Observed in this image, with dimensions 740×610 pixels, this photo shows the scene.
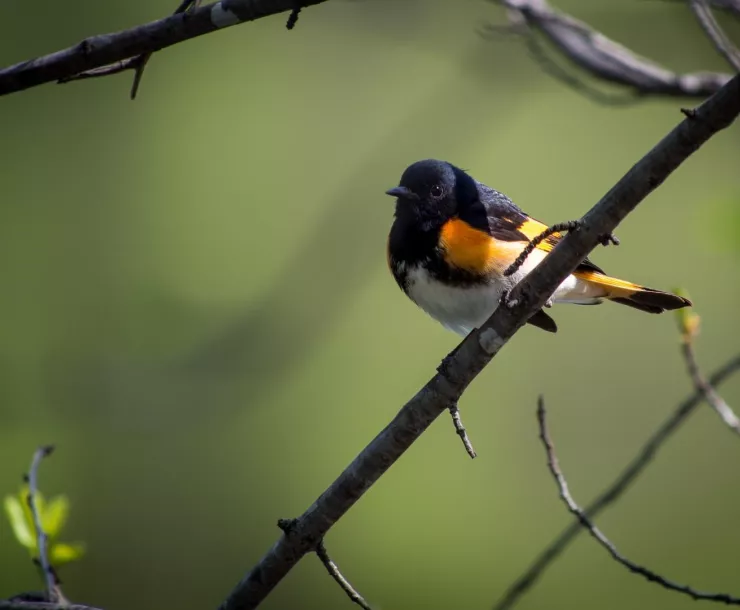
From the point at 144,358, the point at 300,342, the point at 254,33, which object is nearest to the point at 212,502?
the point at 144,358

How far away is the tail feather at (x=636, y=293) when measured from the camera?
3.08 metres

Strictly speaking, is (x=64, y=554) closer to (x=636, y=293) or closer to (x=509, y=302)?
(x=509, y=302)

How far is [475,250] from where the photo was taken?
2.86 meters

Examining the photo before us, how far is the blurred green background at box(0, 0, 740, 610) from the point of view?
19.0ft

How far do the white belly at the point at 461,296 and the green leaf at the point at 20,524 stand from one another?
53.0 inches

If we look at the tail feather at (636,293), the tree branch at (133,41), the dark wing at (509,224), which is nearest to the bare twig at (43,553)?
the tree branch at (133,41)

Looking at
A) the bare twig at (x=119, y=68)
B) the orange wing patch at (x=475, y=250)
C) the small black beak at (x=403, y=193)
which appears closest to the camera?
the bare twig at (x=119, y=68)

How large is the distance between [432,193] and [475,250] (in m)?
0.36

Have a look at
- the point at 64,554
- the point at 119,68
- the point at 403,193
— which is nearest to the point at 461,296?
the point at 403,193

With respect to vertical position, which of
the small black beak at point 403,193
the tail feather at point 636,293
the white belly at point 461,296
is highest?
the tail feather at point 636,293

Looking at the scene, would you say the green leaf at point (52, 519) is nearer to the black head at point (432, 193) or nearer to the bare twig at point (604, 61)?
the black head at point (432, 193)

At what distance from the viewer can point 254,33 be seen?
844 cm

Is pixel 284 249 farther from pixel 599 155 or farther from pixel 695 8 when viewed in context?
pixel 695 8

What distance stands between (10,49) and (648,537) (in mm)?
5958
